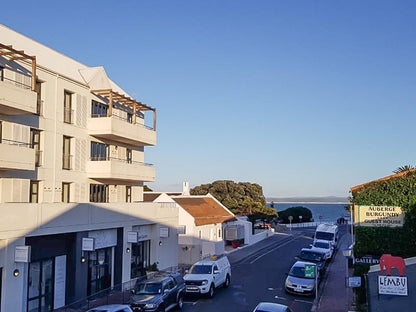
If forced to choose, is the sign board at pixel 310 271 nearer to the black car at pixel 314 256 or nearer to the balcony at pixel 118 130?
the black car at pixel 314 256

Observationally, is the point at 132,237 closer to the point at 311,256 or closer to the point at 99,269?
the point at 99,269

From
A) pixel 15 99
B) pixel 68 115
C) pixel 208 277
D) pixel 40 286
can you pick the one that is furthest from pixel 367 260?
pixel 15 99

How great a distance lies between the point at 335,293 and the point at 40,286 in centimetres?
1547

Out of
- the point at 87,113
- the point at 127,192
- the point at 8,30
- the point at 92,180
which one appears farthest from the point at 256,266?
the point at 8,30

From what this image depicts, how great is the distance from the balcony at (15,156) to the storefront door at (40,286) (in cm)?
463

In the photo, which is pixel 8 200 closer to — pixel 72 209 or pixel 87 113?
pixel 72 209

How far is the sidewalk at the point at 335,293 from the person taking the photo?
22.0 metres

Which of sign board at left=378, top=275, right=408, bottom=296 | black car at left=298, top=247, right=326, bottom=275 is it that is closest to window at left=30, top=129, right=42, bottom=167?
sign board at left=378, top=275, right=408, bottom=296

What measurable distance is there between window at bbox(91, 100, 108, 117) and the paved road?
1315 centimetres

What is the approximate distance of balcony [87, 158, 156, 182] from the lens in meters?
28.9

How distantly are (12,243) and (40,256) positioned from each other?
2.68 meters

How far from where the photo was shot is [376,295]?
17359 mm

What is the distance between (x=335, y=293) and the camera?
82.8 ft

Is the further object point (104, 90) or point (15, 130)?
point (104, 90)
